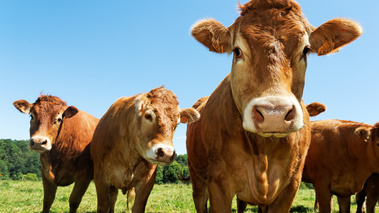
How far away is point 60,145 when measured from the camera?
634cm

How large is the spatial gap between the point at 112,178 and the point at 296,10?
3877mm

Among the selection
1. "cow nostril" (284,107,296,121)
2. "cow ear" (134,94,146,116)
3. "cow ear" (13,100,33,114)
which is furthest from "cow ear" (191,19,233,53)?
"cow ear" (13,100,33,114)

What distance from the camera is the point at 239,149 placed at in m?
3.07

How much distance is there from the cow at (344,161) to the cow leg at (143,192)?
11.9ft

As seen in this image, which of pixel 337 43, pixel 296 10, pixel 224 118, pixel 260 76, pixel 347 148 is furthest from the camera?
pixel 347 148

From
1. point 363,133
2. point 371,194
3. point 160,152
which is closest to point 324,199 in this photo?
point 363,133

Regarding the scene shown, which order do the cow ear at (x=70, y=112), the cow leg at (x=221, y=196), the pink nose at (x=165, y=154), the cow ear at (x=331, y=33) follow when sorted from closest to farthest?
the cow ear at (x=331, y=33) < the cow leg at (x=221, y=196) < the pink nose at (x=165, y=154) < the cow ear at (x=70, y=112)

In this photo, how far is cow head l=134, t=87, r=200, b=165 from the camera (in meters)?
4.41

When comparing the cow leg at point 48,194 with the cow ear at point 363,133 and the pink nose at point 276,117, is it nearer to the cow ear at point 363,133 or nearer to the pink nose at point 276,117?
the pink nose at point 276,117

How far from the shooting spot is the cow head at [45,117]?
584cm

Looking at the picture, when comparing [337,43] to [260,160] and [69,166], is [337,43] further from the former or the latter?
[69,166]

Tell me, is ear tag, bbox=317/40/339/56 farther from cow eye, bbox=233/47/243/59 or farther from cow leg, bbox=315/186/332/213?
cow leg, bbox=315/186/332/213

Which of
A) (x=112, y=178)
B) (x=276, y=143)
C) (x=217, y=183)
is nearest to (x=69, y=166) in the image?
(x=112, y=178)

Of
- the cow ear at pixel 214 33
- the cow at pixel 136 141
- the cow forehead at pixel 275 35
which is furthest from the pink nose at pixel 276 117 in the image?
the cow at pixel 136 141
